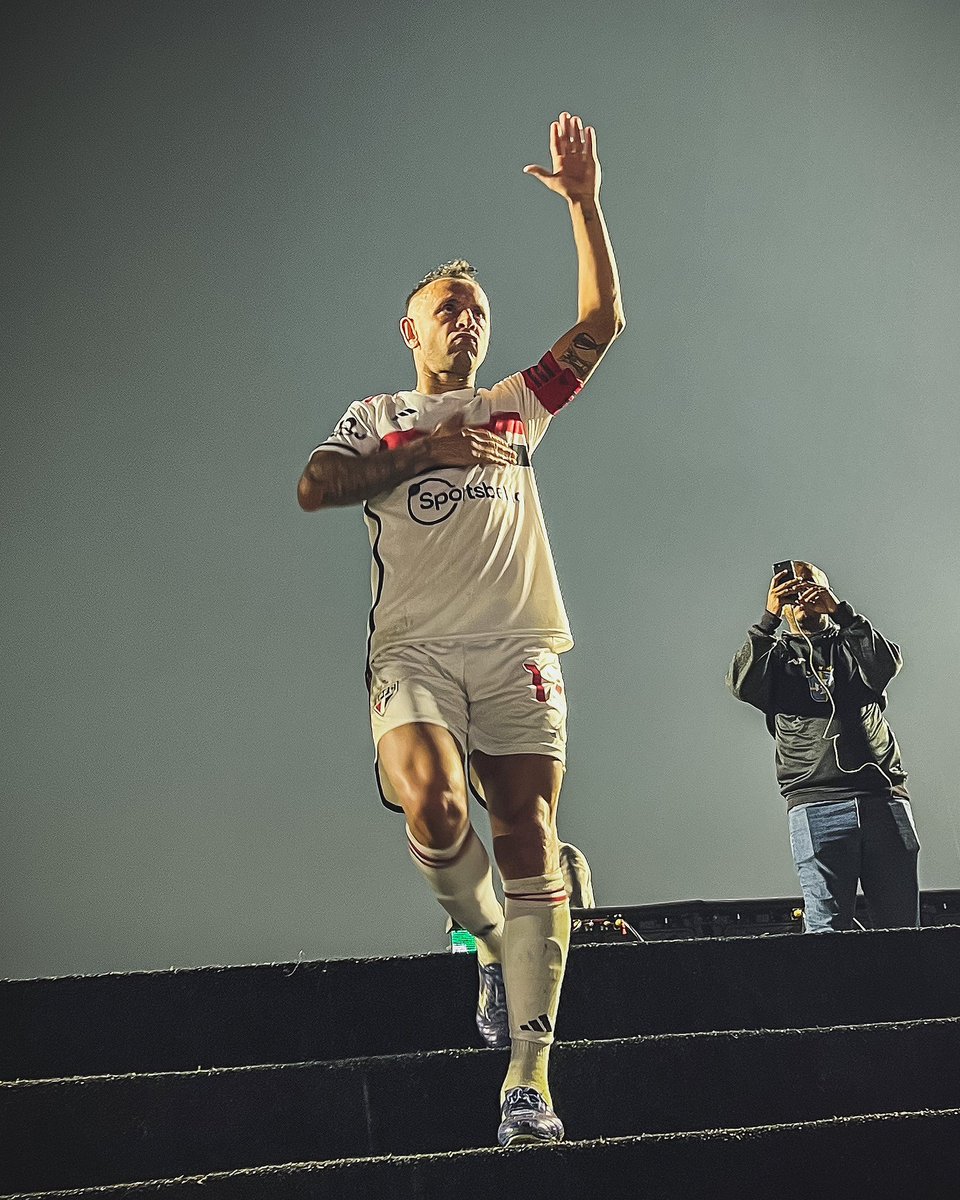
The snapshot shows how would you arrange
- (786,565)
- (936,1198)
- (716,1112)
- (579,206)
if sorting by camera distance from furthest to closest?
(786,565)
(579,206)
(716,1112)
(936,1198)

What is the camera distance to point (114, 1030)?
8.44 feet

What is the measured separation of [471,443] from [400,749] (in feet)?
2.40

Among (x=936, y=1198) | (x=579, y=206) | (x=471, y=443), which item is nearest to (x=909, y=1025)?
(x=936, y=1198)

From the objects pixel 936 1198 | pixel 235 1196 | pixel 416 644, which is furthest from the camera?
pixel 416 644

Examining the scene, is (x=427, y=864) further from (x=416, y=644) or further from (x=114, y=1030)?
(x=114, y=1030)

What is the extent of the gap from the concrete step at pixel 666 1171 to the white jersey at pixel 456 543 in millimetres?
1051

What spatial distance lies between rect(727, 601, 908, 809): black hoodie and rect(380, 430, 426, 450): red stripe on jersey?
75.6 inches

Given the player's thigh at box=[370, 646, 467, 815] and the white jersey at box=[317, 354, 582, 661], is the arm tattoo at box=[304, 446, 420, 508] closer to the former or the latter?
the white jersey at box=[317, 354, 582, 661]

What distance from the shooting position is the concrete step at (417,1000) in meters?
2.57

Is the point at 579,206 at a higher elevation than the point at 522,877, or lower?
higher

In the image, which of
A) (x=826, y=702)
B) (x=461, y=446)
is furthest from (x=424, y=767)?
(x=826, y=702)

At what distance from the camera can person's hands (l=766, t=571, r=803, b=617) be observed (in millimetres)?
4242

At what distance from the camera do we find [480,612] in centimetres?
258

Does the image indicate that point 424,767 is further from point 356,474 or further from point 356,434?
point 356,434
